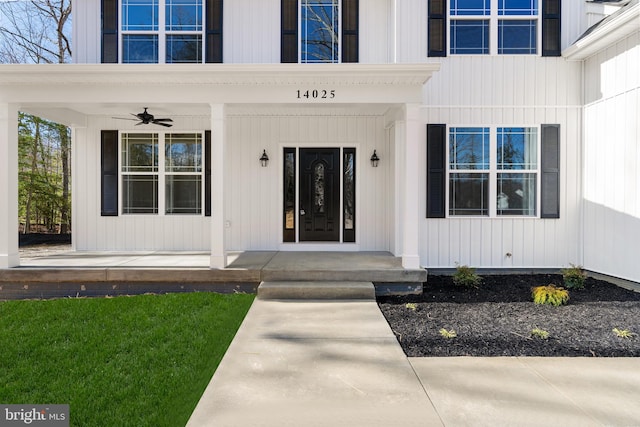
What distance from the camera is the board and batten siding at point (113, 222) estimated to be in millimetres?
7418

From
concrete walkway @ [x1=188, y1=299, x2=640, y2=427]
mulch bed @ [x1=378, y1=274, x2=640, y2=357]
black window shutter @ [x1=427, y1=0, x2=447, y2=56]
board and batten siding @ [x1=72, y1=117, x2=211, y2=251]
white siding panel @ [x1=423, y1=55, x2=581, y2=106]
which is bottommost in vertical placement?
concrete walkway @ [x1=188, y1=299, x2=640, y2=427]

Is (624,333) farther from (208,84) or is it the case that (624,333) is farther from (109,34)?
(109,34)

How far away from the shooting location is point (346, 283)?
17.7 ft

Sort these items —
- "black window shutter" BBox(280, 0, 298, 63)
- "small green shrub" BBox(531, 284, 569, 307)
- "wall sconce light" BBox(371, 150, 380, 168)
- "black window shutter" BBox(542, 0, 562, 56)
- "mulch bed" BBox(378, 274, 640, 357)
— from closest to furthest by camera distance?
1. "mulch bed" BBox(378, 274, 640, 357)
2. "small green shrub" BBox(531, 284, 569, 307)
3. "black window shutter" BBox(542, 0, 562, 56)
4. "black window shutter" BBox(280, 0, 298, 63)
5. "wall sconce light" BBox(371, 150, 380, 168)

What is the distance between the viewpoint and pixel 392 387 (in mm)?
2865

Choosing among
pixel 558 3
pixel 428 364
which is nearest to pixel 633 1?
pixel 558 3

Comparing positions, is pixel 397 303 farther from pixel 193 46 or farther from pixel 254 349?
pixel 193 46

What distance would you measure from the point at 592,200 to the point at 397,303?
4.03 metres

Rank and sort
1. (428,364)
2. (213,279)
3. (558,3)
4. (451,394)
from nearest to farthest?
(451,394) → (428,364) → (213,279) → (558,3)

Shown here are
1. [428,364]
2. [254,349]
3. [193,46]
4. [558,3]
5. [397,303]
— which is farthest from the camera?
[193,46]

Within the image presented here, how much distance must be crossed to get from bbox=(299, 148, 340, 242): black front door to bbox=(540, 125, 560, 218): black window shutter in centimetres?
358

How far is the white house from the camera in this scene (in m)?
5.57

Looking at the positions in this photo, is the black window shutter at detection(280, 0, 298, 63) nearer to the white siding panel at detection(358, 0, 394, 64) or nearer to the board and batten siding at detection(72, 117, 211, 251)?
the white siding panel at detection(358, 0, 394, 64)

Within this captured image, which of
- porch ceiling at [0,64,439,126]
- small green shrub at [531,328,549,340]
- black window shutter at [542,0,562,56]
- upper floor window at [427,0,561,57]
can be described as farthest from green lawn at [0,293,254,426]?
black window shutter at [542,0,562,56]
